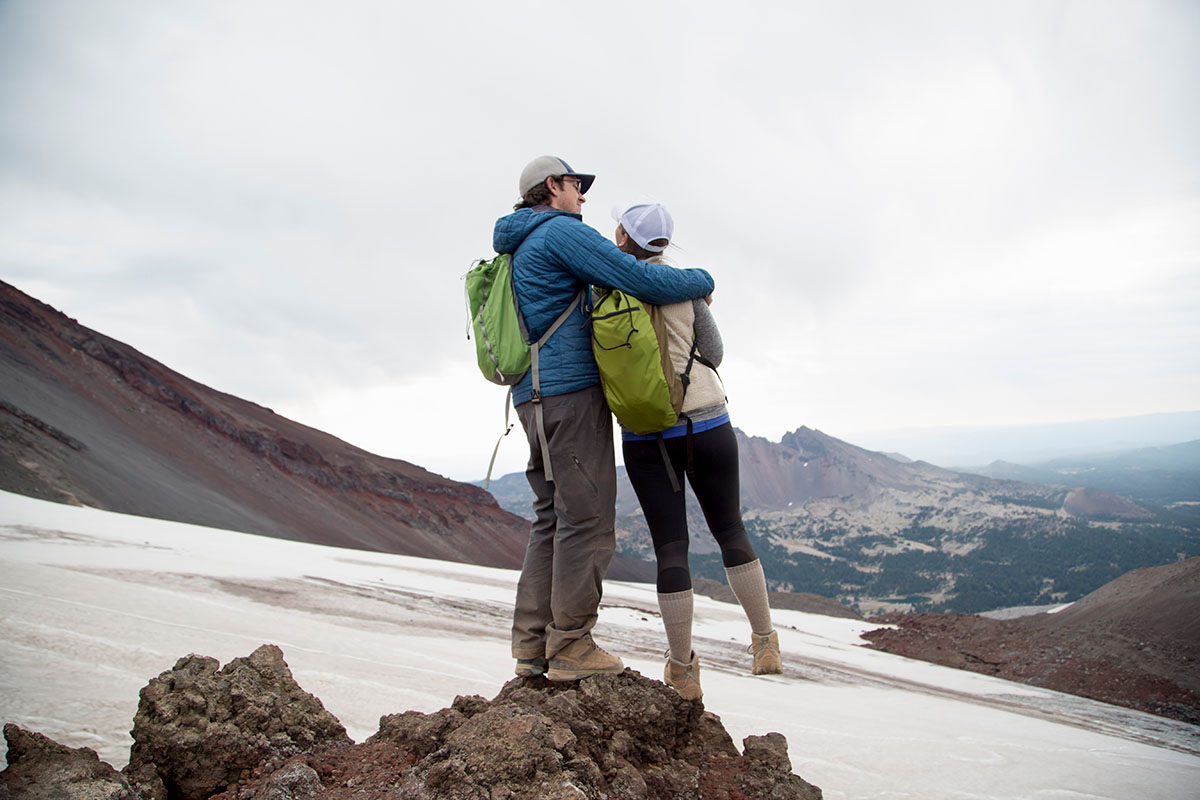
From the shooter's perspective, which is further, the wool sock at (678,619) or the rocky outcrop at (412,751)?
the wool sock at (678,619)

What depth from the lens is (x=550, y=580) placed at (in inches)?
109

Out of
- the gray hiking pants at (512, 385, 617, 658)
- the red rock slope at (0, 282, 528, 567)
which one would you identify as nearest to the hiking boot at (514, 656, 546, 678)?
the gray hiking pants at (512, 385, 617, 658)

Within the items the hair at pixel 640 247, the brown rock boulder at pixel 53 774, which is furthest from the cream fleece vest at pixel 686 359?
the brown rock boulder at pixel 53 774

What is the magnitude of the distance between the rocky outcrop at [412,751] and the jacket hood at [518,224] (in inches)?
66.0

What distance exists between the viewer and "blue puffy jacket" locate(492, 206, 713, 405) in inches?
101

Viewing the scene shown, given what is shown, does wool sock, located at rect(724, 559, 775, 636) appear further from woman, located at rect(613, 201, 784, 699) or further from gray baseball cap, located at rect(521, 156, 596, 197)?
gray baseball cap, located at rect(521, 156, 596, 197)

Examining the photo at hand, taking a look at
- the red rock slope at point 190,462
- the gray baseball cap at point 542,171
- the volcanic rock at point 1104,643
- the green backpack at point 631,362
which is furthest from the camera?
the red rock slope at point 190,462

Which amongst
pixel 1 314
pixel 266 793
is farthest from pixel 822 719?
pixel 1 314

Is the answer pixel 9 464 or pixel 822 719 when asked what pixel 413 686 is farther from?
pixel 9 464

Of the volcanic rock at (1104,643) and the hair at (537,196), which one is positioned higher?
the hair at (537,196)

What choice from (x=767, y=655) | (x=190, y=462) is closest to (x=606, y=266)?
(x=767, y=655)

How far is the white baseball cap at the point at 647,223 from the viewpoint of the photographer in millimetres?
2826

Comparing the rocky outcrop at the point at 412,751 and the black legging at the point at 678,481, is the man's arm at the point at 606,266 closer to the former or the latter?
the black legging at the point at 678,481

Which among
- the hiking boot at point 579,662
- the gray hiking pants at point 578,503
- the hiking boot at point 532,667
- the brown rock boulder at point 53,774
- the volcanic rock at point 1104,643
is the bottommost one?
the volcanic rock at point 1104,643
